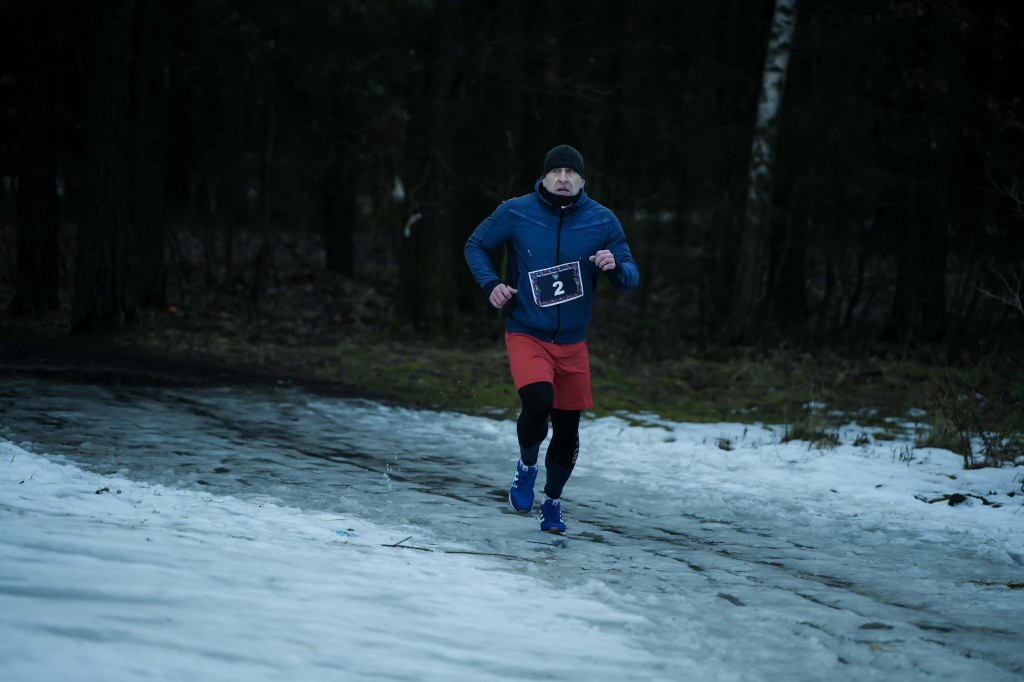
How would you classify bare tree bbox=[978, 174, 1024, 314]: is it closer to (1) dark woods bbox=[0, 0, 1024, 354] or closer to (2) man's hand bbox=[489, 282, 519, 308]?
(1) dark woods bbox=[0, 0, 1024, 354]

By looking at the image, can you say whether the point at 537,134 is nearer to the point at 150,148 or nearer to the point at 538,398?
the point at 150,148

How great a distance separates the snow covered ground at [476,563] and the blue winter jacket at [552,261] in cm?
134

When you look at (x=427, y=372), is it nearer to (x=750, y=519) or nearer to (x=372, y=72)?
(x=372, y=72)

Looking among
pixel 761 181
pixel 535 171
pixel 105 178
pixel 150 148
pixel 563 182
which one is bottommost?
pixel 563 182

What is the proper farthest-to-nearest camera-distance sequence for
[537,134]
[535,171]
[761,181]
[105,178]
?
[537,134] → [535,171] → [761,181] → [105,178]

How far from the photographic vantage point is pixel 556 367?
6000mm

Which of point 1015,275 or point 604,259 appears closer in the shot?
point 604,259

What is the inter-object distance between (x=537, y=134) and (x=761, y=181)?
7.38 metres

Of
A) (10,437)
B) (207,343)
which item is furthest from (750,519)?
(207,343)

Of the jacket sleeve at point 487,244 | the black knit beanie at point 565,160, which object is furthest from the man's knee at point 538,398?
the black knit beanie at point 565,160

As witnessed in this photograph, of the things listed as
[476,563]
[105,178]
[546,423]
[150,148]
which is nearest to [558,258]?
[546,423]

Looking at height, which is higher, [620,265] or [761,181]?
[761,181]

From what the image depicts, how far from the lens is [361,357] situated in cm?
1608

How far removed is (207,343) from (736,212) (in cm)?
1136
